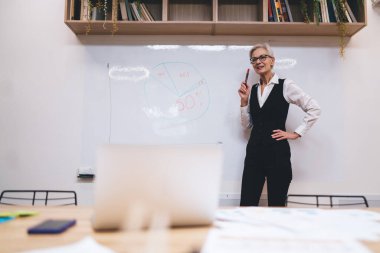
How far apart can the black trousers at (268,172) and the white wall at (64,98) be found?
233 mm

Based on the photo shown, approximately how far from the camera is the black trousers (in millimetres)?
2209

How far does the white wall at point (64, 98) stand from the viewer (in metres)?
2.52

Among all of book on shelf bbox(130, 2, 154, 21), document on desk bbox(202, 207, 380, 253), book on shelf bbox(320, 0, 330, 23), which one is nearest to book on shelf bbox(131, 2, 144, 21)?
book on shelf bbox(130, 2, 154, 21)

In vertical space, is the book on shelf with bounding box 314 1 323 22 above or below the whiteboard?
above

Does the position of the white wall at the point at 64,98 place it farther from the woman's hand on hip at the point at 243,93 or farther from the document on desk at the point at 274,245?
the document on desk at the point at 274,245

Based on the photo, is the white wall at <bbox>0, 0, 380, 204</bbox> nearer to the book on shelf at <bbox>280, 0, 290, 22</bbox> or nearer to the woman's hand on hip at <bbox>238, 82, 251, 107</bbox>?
the book on shelf at <bbox>280, 0, 290, 22</bbox>

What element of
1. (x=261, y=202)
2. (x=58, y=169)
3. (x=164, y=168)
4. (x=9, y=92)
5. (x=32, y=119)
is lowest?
(x=261, y=202)

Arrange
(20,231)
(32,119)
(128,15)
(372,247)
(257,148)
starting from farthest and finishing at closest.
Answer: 1. (32,119)
2. (128,15)
3. (257,148)
4. (20,231)
5. (372,247)

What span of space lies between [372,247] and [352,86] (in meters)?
2.19

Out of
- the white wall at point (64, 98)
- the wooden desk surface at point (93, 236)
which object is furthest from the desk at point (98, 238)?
the white wall at point (64, 98)

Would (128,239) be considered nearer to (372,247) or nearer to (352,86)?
(372,247)

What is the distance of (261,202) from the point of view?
2455 mm

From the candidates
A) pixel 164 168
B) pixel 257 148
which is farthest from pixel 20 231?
pixel 257 148

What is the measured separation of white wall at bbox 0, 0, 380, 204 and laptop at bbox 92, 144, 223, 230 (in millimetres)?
1754
